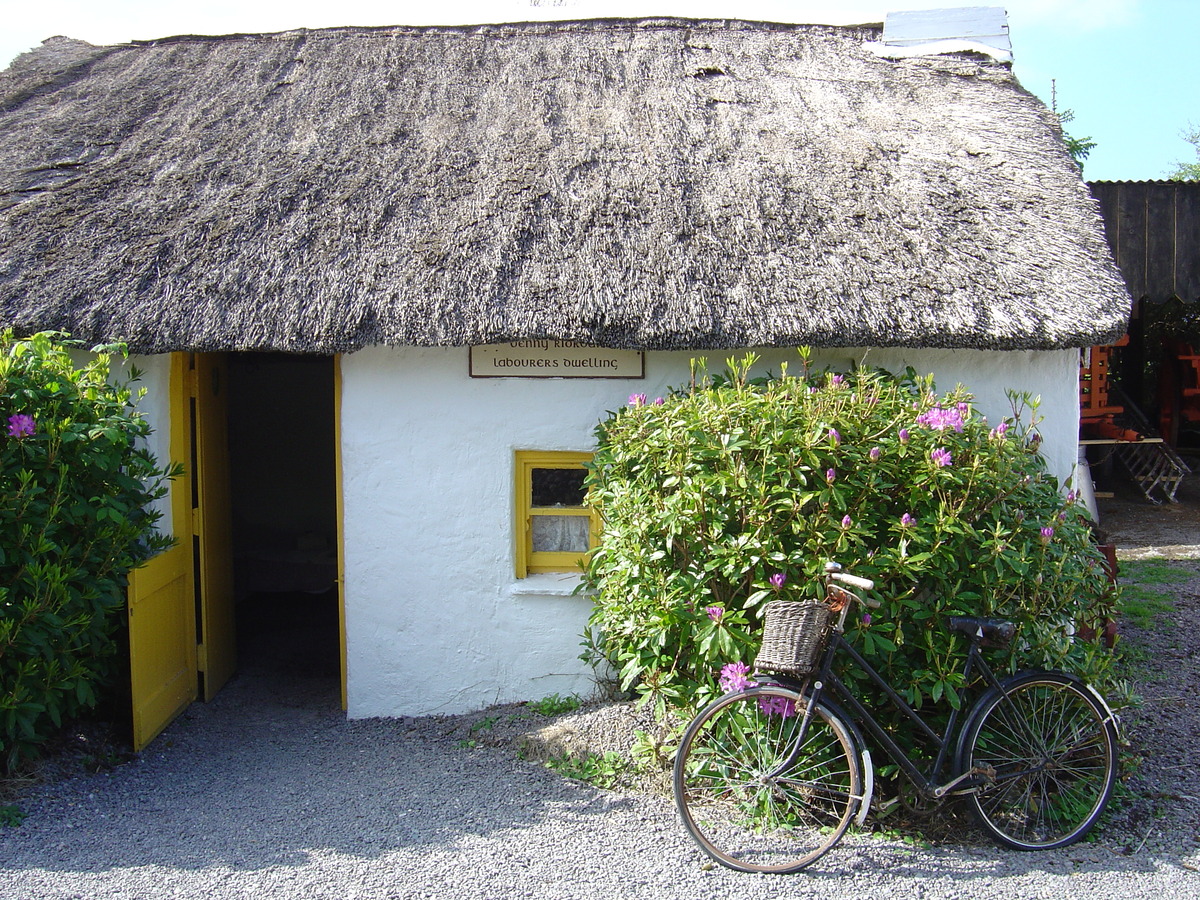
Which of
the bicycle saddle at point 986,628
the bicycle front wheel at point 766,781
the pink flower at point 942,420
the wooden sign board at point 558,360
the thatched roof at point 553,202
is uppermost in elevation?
the thatched roof at point 553,202

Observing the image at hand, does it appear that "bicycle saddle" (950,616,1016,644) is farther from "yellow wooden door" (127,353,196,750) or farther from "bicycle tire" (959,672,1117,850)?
"yellow wooden door" (127,353,196,750)

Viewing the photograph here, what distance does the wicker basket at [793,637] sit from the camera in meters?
3.45

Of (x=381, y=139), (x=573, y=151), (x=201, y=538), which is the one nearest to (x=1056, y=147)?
(x=573, y=151)

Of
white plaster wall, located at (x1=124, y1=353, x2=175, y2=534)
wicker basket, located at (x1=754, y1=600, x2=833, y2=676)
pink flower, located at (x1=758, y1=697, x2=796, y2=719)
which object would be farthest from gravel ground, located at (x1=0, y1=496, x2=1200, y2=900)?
white plaster wall, located at (x1=124, y1=353, x2=175, y2=534)

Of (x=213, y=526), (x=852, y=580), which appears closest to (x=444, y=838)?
(x=852, y=580)

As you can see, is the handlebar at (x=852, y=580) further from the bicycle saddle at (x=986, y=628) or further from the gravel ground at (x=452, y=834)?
the gravel ground at (x=452, y=834)

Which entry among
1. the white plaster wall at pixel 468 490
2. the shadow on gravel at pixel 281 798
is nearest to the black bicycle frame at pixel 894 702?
the shadow on gravel at pixel 281 798

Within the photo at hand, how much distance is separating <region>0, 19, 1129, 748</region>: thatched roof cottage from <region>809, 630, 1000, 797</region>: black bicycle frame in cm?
174

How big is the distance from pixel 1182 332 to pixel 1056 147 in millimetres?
10987

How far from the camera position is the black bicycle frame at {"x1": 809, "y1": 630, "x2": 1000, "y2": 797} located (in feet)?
11.8

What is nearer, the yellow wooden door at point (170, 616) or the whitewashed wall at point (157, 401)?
the yellow wooden door at point (170, 616)

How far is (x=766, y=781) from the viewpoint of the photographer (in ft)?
12.1

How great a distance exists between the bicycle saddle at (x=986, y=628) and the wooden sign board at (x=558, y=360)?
219 centimetres

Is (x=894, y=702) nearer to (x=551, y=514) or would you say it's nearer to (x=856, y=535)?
(x=856, y=535)
